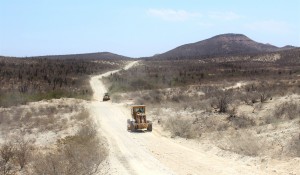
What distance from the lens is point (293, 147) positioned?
18.7 m

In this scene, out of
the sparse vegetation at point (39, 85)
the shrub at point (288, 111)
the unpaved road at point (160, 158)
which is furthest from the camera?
the sparse vegetation at point (39, 85)

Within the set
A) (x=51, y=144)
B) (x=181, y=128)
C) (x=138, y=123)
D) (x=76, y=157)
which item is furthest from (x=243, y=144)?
(x=51, y=144)

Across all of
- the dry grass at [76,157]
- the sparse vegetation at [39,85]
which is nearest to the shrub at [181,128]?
the dry grass at [76,157]

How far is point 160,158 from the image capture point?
18.8 metres

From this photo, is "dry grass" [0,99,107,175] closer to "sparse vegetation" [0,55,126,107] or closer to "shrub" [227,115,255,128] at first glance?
"shrub" [227,115,255,128]

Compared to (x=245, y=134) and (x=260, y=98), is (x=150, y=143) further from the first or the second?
(x=260, y=98)

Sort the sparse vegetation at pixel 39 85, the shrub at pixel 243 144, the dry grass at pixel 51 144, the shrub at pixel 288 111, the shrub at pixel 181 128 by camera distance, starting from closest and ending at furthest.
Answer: the dry grass at pixel 51 144
the shrub at pixel 243 144
the shrub at pixel 181 128
the shrub at pixel 288 111
the sparse vegetation at pixel 39 85

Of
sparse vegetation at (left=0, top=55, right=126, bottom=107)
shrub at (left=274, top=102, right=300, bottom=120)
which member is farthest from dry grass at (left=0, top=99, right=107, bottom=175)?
shrub at (left=274, top=102, right=300, bottom=120)

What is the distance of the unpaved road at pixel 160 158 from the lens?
16453mm

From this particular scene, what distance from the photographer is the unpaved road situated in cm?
1645

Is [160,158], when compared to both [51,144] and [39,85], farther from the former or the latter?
[39,85]

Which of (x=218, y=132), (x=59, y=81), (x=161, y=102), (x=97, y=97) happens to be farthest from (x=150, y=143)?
(x=59, y=81)

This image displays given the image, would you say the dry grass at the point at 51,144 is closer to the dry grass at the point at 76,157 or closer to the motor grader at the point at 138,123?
the dry grass at the point at 76,157

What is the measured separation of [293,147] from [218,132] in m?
6.75
